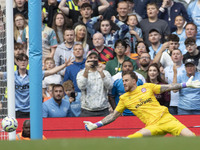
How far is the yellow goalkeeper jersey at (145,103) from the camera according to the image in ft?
26.0

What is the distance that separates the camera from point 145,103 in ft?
26.2

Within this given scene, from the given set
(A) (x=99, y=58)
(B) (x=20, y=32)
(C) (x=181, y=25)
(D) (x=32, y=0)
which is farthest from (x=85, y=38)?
(D) (x=32, y=0)

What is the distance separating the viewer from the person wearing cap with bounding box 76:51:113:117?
9.13 m

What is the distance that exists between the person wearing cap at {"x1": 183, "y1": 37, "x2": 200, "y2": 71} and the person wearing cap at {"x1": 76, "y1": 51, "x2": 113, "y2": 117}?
1.92 metres

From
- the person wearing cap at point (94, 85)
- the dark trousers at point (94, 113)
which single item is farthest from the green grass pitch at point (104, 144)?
the dark trousers at point (94, 113)

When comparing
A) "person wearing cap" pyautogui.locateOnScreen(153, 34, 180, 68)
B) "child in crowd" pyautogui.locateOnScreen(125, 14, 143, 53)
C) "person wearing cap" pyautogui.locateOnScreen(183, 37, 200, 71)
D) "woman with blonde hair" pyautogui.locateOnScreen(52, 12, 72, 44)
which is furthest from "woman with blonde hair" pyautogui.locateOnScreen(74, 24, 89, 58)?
"person wearing cap" pyautogui.locateOnScreen(183, 37, 200, 71)

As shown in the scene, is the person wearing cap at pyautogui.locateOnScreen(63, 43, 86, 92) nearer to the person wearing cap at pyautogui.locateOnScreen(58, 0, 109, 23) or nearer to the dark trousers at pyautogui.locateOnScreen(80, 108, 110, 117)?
the dark trousers at pyautogui.locateOnScreen(80, 108, 110, 117)

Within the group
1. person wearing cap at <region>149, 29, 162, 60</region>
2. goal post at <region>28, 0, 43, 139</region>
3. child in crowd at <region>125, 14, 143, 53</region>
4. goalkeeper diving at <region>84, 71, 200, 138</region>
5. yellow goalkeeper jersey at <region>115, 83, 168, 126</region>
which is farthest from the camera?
child in crowd at <region>125, 14, 143, 53</region>

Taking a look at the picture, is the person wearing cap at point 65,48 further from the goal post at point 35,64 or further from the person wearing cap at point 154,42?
the goal post at point 35,64

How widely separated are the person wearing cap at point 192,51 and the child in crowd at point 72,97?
249 centimetres

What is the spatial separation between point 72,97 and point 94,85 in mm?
633

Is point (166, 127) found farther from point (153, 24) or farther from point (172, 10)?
point (172, 10)

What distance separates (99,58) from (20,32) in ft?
6.47

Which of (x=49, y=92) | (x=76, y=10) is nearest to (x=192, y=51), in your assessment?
(x=76, y=10)
